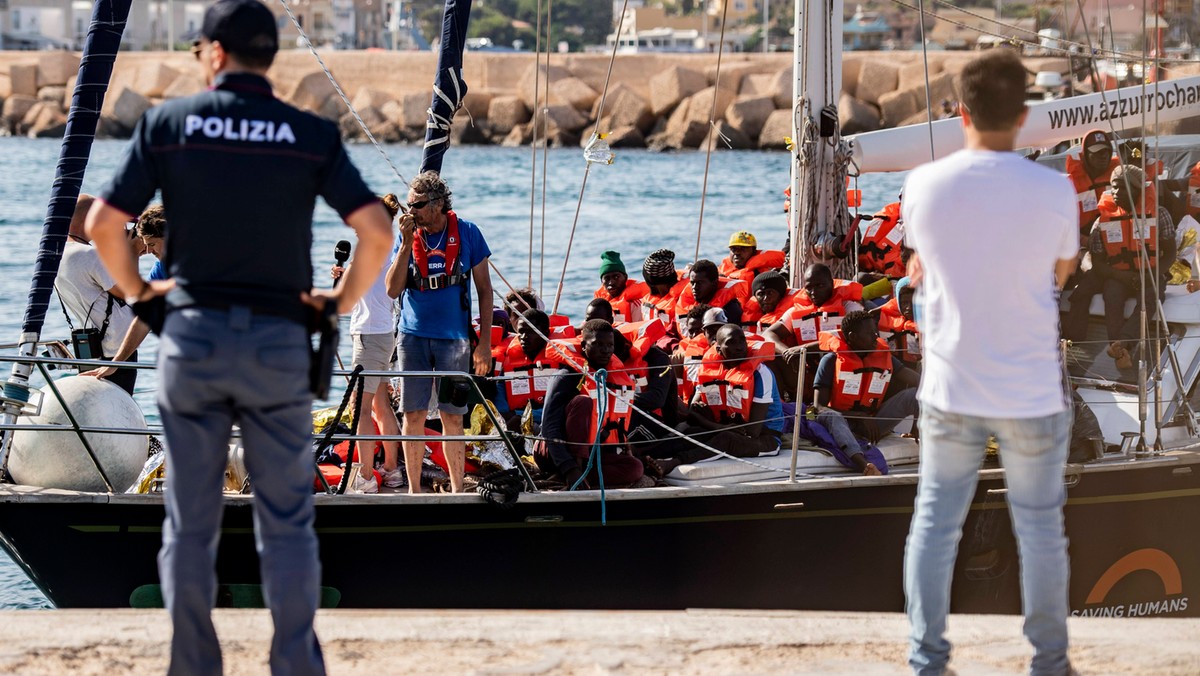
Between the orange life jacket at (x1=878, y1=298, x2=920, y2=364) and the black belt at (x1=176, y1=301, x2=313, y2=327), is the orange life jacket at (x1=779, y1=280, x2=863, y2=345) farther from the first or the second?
the black belt at (x1=176, y1=301, x2=313, y2=327)

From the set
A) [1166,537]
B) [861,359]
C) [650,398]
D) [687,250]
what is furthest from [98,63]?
[687,250]

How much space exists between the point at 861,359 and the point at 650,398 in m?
1.14

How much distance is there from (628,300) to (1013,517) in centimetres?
612

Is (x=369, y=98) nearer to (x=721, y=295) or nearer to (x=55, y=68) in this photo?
(x=55, y=68)

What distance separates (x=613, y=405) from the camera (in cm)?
686

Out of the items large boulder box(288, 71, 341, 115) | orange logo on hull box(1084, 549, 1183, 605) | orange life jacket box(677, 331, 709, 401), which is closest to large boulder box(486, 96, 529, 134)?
large boulder box(288, 71, 341, 115)

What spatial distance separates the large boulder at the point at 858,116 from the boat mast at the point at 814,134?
42344mm

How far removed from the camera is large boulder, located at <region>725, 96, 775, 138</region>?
175ft

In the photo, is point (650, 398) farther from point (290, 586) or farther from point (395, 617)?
point (290, 586)

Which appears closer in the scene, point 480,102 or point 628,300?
point 628,300

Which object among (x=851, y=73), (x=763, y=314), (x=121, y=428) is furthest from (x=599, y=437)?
(x=851, y=73)

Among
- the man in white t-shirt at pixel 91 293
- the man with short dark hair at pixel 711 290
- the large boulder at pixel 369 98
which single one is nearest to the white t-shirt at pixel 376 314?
the man in white t-shirt at pixel 91 293

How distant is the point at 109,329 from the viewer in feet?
24.5

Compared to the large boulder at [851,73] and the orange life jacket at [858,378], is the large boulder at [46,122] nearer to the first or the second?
the large boulder at [851,73]
